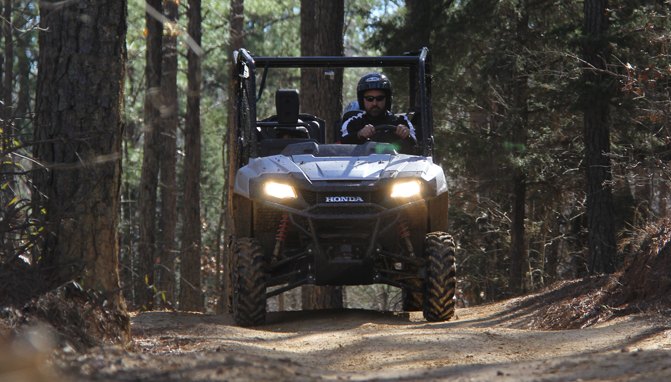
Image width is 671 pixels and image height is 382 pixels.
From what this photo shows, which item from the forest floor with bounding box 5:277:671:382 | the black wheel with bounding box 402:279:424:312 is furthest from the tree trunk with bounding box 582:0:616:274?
the black wheel with bounding box 402:279:424:312

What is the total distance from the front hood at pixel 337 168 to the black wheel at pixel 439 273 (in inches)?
20.1

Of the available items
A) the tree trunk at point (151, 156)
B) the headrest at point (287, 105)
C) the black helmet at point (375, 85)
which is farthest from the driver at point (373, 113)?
the tree trunk at point (151, 156)

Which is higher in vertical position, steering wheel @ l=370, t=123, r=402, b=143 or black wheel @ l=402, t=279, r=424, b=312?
steering wheel @ l=370, t=123, r=402, b=143

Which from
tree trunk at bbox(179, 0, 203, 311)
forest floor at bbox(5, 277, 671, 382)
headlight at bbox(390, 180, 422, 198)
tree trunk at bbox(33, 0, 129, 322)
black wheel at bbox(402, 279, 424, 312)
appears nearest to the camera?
forest floor at bbox(5, 277, 671, 382)

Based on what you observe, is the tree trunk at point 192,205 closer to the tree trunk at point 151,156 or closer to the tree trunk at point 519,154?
the tree trunk at point 151,156

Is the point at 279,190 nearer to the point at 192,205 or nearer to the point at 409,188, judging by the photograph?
the point at 409,188

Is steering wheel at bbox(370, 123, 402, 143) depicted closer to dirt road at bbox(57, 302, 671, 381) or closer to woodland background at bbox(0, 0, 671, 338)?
dirt road at bbox(57, 302, 671, 381)

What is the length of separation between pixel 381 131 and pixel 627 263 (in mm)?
3022

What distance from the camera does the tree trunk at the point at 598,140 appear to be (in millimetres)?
16469

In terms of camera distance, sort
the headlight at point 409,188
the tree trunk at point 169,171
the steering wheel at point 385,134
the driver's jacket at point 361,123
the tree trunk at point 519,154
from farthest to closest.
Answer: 1. the tree trunk at point 169,171
2. the tree trunk at point 519,154
3. the driver's jacket at point 361,123
4. the steering wheel at point 385,134
5. the headlight at point 409,188

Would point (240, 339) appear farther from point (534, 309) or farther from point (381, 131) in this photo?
point (534, 309)

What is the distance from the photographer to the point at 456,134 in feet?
75.3

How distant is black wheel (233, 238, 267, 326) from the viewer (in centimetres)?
1108

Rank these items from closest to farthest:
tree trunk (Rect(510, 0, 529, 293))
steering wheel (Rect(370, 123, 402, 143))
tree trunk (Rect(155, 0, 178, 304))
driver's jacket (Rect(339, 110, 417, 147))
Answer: steering wheel (Rect(370, 123, 402, 143)) < driver's jacket (Rect(339, 110, 417, 147)) < tree trunk (Rect(510, 0, 529, 293)) < tree trunk (Rect(155, 0, 178, 304))
